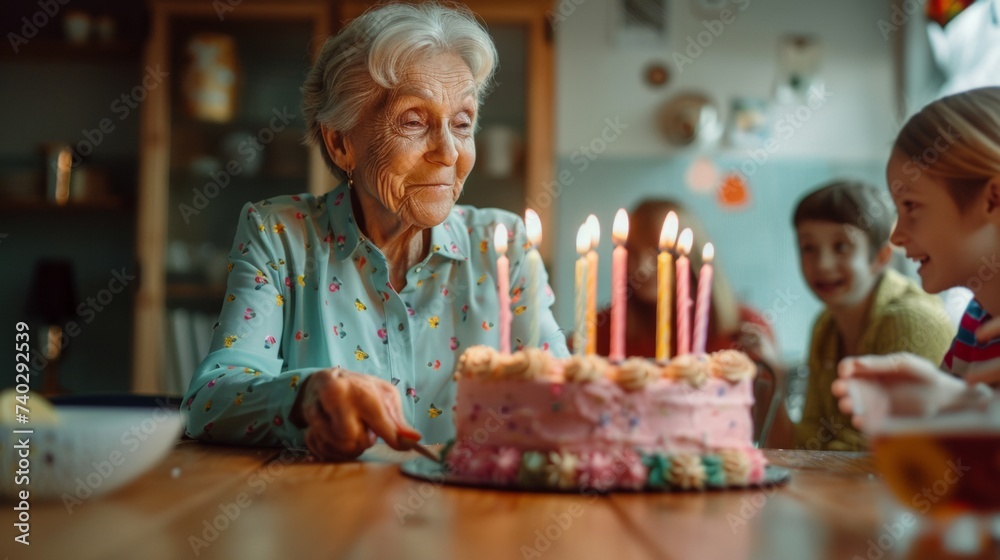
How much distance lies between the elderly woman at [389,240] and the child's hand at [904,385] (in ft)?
2.44

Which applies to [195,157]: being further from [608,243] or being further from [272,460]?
[272,460]

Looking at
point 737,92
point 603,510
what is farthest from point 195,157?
point 603,510

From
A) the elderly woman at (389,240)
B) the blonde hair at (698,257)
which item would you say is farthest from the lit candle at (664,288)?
the blonde hair at (698,257)

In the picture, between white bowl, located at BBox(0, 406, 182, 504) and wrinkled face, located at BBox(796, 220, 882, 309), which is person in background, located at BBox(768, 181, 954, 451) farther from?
white bowl, located at BBox(0, 406, 182, 504)

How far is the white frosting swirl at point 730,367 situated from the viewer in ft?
3.42

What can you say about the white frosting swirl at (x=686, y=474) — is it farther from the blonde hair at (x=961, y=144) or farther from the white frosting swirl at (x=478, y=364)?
the blonde hair at (x=961, y=144)

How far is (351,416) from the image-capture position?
1.12m

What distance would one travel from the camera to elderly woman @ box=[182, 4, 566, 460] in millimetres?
1586

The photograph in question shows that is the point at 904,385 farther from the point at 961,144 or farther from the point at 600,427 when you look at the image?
the point at 961,144

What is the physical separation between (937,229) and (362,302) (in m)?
0.88

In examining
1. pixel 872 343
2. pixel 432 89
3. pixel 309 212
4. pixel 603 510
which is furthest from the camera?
pixel 872 343

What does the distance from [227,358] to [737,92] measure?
3.23 m

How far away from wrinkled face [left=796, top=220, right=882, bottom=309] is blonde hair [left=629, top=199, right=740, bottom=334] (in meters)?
0.47

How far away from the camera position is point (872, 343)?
2393 millimetres
